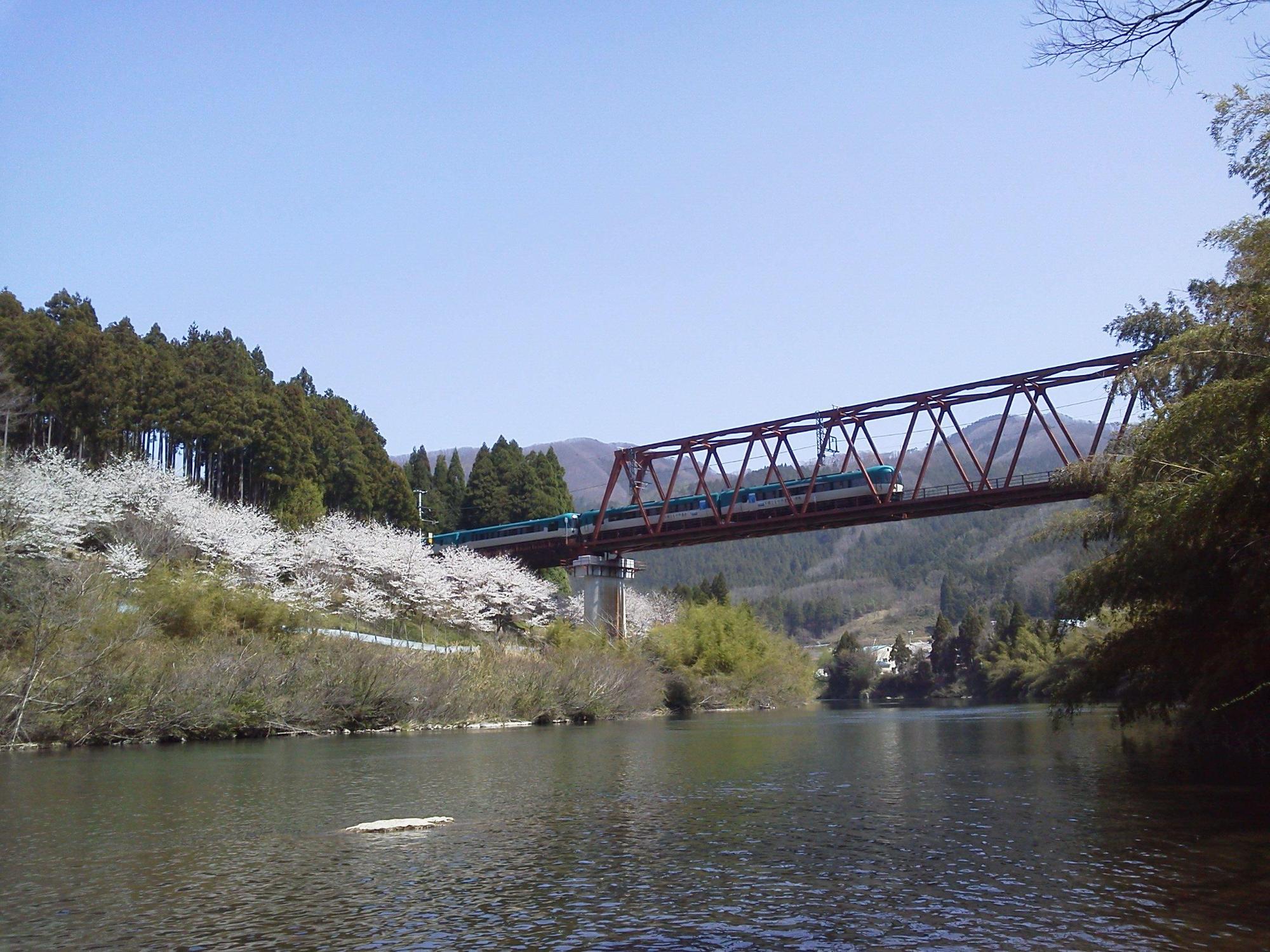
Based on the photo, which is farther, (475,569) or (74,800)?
(475,569)

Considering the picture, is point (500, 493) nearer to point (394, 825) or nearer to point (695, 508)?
point (695, 508)

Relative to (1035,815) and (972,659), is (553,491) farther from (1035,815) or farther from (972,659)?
(1035,815)

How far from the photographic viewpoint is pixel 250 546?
154 feet

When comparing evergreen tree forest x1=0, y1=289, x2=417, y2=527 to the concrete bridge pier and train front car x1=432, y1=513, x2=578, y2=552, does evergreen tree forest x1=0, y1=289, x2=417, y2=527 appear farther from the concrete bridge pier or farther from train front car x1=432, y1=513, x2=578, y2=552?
the concrete bridge pier

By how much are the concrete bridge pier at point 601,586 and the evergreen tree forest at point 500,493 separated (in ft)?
44.3

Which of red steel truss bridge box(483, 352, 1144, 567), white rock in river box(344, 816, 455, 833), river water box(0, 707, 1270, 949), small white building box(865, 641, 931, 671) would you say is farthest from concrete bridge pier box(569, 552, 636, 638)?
small white building box(865, 641, 931, 671)

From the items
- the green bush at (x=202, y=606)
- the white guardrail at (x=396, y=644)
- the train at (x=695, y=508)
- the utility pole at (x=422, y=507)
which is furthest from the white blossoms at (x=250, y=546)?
the utility pole at (x=422, y=507)

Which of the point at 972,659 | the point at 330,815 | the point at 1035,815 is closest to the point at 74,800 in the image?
the point at 330,815

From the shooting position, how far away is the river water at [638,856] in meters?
9.55

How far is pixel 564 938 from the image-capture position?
9.34 metres

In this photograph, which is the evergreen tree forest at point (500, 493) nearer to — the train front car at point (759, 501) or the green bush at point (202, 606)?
Result: the train front car at point (759, 501)

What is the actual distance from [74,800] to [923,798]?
47.6 ft

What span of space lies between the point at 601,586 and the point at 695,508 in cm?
790

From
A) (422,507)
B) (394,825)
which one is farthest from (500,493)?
(394,825)
